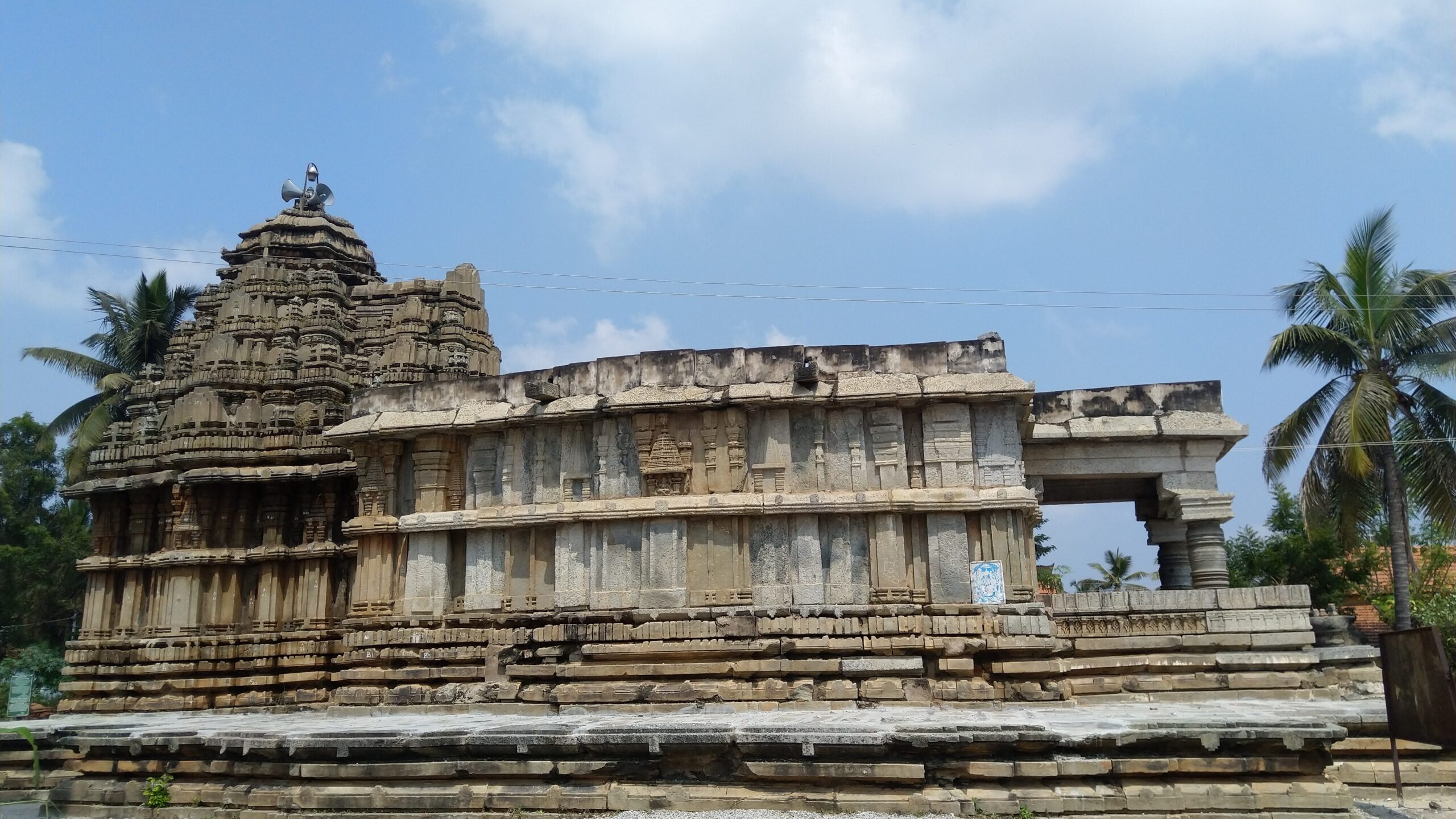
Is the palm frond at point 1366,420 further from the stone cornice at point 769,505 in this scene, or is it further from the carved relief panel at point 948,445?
the carved relief panel at point 948,445

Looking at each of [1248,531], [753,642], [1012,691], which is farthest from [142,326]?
[1248,531]

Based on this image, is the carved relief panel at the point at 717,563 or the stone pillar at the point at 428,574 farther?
the stone pillar at the point at 428,574

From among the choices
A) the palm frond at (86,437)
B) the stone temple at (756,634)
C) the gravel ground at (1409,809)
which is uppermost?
the palm frond at (86,437)

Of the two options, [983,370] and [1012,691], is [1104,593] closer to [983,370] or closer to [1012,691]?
[1012,691]

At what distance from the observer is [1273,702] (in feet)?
34.5

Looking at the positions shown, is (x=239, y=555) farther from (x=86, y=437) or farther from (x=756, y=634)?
(x=756, y=634)

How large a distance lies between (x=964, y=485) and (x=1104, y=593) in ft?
7.14

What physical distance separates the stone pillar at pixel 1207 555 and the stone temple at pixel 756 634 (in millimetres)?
29

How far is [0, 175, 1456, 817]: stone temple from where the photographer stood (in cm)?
791

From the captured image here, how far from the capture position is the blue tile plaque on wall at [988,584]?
11.2 meters

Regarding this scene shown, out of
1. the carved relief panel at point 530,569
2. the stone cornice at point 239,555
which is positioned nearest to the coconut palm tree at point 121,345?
the stone cornice at point 239,555

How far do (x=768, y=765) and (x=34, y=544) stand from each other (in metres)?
30.1

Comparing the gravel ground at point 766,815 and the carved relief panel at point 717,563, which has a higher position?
the carved relief panel at point 717,563

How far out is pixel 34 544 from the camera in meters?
29.7
